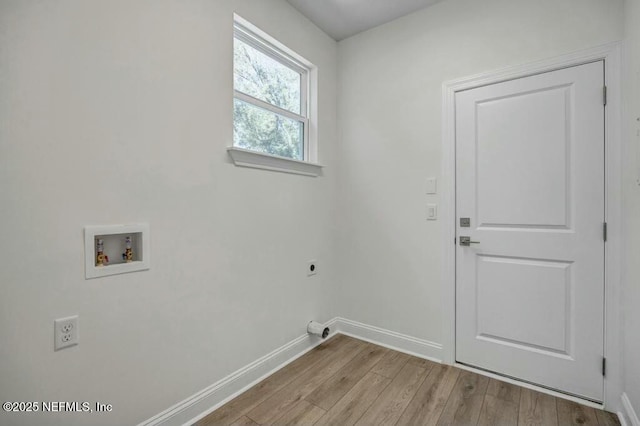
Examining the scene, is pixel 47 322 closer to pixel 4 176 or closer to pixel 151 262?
pixel 151 262

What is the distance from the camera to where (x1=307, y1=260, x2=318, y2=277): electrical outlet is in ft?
8.05

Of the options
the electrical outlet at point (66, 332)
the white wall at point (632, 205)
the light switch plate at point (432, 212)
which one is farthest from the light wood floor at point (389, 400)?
the light switch plate at point (432, 212)

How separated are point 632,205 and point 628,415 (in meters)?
1.06

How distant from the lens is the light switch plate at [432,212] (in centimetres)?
225

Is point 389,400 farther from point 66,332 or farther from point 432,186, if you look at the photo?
point 66,332

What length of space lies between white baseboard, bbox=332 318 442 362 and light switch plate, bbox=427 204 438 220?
0.95 m

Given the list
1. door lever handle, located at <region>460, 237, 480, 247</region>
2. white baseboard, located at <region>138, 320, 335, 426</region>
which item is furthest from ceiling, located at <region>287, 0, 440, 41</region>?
white baseboard, located at <region>138, 320, 335, 426</region>

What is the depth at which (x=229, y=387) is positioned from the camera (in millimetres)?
1796

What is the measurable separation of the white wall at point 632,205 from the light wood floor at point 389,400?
14.1 inches

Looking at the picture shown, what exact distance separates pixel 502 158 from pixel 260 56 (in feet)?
5.99

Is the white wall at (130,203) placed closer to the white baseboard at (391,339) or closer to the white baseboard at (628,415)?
the white baseboard at (391,339)

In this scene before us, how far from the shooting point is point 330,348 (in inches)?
96.9

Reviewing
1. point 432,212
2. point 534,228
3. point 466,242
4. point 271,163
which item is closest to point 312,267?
point 271,163

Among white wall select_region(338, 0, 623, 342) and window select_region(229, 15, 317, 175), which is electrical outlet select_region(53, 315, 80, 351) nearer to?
window select_region(229, 15, 317, 175)
